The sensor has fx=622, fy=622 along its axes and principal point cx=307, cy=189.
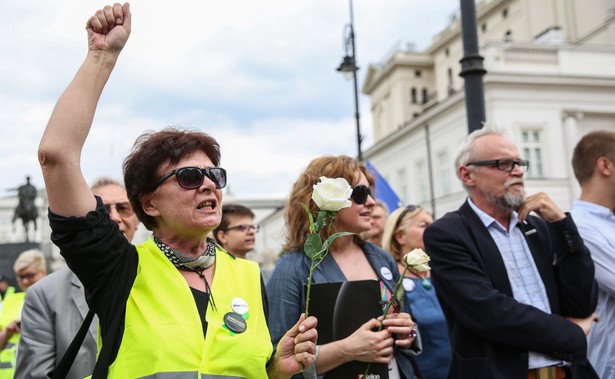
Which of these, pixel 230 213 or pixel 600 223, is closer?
pixel 600 223

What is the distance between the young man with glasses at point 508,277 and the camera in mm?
3104

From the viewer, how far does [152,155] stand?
246 centimetres

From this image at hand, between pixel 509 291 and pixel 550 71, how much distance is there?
3082 cm

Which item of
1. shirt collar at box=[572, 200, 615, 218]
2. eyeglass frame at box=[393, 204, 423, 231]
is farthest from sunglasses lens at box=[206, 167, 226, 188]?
eyeglass frame at box=[393, 204, 423, 231]

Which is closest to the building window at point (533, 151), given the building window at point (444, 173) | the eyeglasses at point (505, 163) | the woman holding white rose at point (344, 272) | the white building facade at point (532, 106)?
the white building facade at point (532, 106)

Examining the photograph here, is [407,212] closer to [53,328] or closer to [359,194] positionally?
[359,194]

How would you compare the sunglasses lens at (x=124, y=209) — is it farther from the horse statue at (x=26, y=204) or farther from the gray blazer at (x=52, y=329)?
the horse statue at (x=26, y=204)

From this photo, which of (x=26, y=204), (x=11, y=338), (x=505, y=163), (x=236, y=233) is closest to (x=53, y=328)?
(x=11, y=338)

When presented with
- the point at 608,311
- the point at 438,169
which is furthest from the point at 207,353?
the point at 438,169

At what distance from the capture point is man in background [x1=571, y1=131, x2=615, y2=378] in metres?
3.71

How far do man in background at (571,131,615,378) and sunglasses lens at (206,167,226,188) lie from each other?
2.48 m

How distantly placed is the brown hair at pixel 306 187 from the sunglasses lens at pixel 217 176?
0.98m

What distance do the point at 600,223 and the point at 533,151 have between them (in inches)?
1137

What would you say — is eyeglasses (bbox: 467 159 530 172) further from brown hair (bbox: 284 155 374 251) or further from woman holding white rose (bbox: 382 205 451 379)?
woman holding white rose (bbox: 382 205 451 379)
